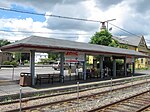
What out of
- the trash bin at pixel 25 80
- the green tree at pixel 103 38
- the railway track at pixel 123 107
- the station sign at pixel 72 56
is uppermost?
the green tree at pixel 103 38

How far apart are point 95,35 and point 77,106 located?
38.7 meters

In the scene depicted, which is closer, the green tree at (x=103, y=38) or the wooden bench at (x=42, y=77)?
the wooden bench at (x=42, y=77)

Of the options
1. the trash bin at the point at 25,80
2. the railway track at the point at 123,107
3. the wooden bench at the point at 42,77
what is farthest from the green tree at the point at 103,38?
the railway track at the point at 123,107

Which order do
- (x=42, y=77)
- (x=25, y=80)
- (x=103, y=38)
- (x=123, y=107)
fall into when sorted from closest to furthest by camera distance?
(x=123, y=107) → (x=25, y=80) → (x=42, y=77) → (x=103, y=38)

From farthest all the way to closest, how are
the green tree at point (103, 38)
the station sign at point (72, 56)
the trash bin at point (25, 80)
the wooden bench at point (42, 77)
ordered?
the green tree at point (103, 38) → the station sign at point (72, 56) → the wooden bench at point (42, 77) → the trash bin at point (25, 80)

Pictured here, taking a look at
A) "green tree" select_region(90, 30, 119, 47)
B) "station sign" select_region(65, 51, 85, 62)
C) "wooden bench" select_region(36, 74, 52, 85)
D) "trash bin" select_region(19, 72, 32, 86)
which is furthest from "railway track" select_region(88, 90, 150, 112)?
"green tree" select_region(90, 30, 119, 47)

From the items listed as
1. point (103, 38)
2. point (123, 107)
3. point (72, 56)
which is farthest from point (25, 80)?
point (103, 38)

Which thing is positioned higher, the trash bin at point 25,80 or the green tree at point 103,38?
the green tree at point 103,38

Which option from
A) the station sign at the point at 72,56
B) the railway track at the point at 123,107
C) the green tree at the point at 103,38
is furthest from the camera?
the green tree at the point at 103,38

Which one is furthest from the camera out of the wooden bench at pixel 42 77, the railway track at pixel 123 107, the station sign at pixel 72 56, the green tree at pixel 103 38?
the green tree at pixel 103 38

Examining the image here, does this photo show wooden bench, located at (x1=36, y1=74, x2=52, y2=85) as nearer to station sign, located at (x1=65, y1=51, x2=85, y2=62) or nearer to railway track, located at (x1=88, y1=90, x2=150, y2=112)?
station sign, located at (x1=65, y1=51, x2=85, y2=62)

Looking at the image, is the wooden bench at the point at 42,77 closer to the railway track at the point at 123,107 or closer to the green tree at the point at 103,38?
the railway track at the point at 123,107

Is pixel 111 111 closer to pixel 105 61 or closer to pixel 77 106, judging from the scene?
pixel 77 106

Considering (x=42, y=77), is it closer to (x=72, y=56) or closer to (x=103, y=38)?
(x=72, y=56)
